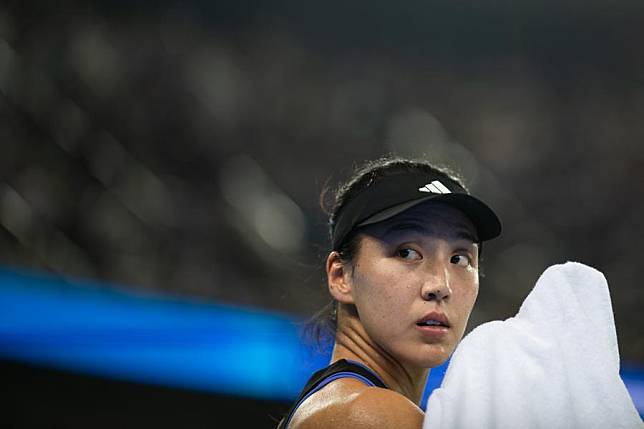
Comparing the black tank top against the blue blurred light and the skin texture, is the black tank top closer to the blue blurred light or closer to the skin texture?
the skin texture

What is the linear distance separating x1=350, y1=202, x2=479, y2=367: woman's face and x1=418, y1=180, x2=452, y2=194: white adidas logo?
0.03 meters

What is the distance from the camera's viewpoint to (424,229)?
168cm

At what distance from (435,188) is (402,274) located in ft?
0.61

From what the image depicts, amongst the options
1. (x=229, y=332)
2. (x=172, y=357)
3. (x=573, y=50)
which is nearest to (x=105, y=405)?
(x=172, y=357)

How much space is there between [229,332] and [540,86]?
3.70 meters

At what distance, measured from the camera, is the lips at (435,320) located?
1.62 m

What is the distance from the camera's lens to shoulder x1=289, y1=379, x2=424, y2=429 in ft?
4.43

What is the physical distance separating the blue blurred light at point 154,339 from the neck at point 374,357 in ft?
6.31

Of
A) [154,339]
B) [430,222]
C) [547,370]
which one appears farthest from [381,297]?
[154,339]

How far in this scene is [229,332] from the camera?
15.7ft

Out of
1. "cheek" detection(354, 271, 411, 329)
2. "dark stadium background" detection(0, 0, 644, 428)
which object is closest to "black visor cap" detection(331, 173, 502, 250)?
"cheek" detection(354, 271, 411, 329)

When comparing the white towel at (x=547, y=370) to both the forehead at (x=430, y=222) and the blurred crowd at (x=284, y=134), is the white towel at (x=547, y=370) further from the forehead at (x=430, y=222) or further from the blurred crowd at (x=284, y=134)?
the blurred crowd at (x=284, y=134)

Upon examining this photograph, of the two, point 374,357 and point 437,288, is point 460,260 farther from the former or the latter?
point 374,357

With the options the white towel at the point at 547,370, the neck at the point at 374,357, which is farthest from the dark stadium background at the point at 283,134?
the white towel at the point at 547,370
